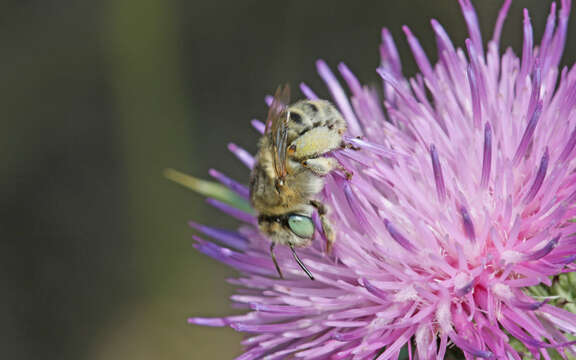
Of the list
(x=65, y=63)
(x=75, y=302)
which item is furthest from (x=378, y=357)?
(x=65, y=63)

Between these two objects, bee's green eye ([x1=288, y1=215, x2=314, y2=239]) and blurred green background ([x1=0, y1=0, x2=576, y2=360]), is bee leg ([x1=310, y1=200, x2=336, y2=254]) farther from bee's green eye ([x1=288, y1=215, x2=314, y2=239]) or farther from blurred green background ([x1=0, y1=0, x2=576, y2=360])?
blurred green background ([x1=0, y1=0, x2=576, y2=360])

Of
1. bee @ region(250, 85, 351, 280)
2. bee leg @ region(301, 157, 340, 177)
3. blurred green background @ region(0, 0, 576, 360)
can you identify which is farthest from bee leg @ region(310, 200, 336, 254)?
blurred green background @ region(0, 0, 576, 360)

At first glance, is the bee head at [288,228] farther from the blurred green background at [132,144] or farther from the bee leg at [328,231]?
the blurred green background at [132,144]

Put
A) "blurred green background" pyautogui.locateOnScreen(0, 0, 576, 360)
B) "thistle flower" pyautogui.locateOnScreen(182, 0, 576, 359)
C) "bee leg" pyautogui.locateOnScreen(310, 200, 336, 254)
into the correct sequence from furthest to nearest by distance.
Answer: "blurred green background" pyautogui.locateOnScreen(0, 0, 576, 360) → "bee leg" pyautogui.locateOnScreen(310, 200, 336, 254) → "thistle flower" pyautogui.locateOnScreen(182, 0, 576, 359)

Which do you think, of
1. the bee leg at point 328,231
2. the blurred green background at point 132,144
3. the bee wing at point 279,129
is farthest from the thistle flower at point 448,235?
the blurred green background at point 132,144

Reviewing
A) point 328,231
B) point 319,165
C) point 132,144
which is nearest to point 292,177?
point 319,165

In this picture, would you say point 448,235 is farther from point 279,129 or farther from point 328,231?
point 279,129

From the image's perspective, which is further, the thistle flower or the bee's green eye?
the bee's green eye
